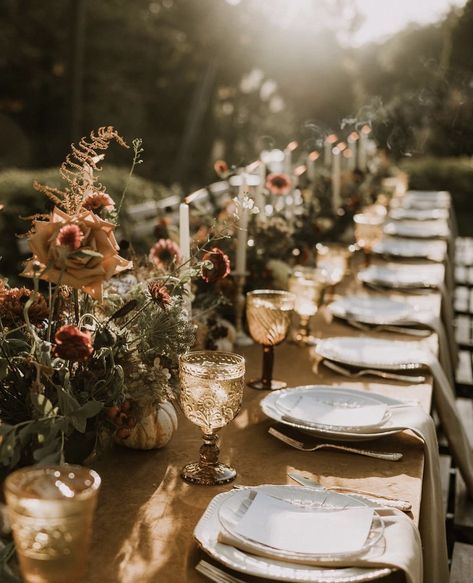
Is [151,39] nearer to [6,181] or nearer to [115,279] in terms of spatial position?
[6,181]

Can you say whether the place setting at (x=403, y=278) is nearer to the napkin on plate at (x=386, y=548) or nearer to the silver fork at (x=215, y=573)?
the napkin on plate at (x=386, y=548)

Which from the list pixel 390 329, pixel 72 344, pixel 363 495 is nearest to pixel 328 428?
pixel 363 495

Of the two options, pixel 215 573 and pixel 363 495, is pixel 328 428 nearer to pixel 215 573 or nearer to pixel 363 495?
pixel 363 495

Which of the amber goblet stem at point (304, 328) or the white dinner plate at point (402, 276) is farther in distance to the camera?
the white dinner plate at point (402, 276)

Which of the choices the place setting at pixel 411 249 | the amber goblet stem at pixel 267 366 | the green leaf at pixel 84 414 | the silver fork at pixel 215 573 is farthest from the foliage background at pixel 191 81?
the silver fork at pixel 215 573

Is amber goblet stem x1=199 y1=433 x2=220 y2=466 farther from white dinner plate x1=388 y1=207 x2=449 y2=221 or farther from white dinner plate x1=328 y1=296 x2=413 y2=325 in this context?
white dinner plate x1=388 y1=207 x2=449 y2=221

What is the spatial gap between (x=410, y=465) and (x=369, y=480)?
0.13 m

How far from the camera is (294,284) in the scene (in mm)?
2449

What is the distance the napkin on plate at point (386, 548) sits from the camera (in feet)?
3.75

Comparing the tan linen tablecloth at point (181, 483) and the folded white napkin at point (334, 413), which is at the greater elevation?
the folded white napkin at point (334, 413)

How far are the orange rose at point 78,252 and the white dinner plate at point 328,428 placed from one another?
1.99 ft

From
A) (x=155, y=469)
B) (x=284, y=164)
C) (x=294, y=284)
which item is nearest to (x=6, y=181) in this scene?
(x=284, y=164)

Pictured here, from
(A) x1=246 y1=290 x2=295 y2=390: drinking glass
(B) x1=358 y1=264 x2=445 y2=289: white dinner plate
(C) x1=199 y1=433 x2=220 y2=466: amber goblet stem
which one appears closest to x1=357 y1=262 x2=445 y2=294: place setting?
(B) x1=358 y1=264 x2=445 y2=289: white dinner plate

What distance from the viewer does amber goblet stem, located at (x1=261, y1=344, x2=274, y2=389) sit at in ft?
6.58
